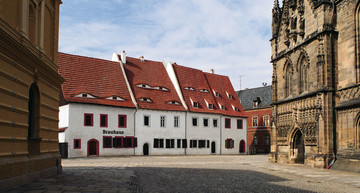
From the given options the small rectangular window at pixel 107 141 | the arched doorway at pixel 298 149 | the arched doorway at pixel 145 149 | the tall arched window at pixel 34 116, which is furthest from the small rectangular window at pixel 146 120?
the tall arched window at pixel 34 116

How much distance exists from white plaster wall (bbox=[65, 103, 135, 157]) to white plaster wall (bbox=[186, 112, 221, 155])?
9001 mm

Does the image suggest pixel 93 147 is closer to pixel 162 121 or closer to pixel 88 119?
pixel 88 119

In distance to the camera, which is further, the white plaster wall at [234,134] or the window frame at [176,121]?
the white plaster wall at [234,134]

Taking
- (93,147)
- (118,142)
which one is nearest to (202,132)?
(118,142)

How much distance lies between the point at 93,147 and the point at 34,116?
25.3m

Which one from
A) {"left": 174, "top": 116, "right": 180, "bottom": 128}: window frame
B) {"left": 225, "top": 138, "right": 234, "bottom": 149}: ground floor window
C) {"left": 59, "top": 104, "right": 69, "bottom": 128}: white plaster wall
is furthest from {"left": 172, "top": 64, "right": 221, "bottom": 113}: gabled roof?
{"left": 59, "top": 104, "right": 69, "bottom": 128}: white plaster wall

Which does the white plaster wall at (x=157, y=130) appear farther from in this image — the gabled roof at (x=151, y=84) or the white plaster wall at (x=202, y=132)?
the white plaster wall at (x=202, y=132)

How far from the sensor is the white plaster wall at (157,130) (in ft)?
147

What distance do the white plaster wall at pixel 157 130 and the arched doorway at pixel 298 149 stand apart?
20870 millimetres

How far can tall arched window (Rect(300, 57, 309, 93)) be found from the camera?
27.8 m

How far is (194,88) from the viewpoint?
53062mm

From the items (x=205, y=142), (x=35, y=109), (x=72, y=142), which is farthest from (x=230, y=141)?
(x=35, y=109)

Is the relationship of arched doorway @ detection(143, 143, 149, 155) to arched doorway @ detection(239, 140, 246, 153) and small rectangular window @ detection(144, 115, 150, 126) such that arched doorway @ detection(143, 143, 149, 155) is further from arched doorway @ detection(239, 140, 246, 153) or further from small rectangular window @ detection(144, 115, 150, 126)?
arched doorway @ detection(239, 140, 246, 153)

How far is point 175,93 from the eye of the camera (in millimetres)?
50781
